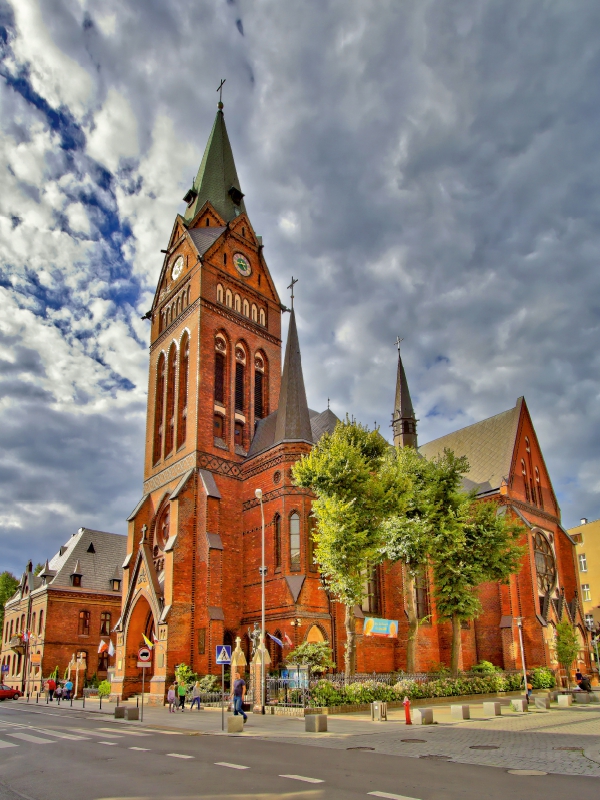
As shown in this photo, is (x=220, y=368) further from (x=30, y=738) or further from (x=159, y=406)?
(x=30, y=738)

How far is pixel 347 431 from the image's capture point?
3116 cm

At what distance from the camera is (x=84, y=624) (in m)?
52.1

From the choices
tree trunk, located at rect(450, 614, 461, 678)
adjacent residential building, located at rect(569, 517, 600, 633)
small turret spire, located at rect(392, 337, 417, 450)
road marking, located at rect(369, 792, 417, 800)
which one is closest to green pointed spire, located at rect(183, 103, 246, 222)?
small turret spire, located at rect(392, 337, 417, 450)

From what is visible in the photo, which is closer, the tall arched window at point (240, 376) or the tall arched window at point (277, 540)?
the tall arched window at point (277, 540)

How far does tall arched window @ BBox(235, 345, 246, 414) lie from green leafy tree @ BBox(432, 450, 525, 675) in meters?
14.8

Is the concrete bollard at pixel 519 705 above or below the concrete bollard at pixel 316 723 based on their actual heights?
below

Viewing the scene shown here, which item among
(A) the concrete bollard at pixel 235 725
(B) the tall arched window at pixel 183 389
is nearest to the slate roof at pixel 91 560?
(B) the tall arched window at pixel 183 389

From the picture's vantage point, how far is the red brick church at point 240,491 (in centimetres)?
3347

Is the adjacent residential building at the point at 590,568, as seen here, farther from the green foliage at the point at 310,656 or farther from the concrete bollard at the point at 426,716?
the concrete bollard at the point at 426,716

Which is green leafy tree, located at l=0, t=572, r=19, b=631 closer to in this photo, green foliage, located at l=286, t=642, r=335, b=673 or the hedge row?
green foliage, located at l=286, t=642, r=335, b=673

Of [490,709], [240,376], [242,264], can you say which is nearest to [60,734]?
[490,709]

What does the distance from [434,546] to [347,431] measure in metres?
7.44

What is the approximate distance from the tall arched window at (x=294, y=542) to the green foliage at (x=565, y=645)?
19115 millimetres

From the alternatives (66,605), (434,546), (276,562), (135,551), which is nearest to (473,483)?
(434,546)
